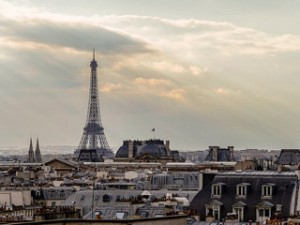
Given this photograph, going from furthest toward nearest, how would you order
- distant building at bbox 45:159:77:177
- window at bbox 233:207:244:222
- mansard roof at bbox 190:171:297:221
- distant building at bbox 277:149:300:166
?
1. distant building at bbox 277:149:300:166
2. distant building at bbox 45:159:77:177
3. mansard roof at bbox 190:171:297:221
4. window at bbox 233:207:244:222

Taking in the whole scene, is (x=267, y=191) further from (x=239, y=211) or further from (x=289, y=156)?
(x=289, y=156)

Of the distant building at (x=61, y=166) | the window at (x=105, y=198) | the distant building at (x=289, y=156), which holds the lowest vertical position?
the window at (x=105, y=198)

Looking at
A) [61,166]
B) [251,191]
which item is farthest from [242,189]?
[61,166]

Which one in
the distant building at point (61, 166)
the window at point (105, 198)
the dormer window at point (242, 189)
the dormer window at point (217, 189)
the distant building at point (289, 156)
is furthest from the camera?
the distant building at point (289, 156)

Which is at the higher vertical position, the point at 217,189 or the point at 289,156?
the point at 289,156

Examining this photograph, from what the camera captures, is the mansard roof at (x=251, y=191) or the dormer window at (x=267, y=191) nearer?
the mansard roof at (x=251, y=191)

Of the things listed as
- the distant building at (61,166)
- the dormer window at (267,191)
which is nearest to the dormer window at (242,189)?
the dormer window at (267,191)

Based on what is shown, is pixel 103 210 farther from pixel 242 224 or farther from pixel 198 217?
pixel 242 224

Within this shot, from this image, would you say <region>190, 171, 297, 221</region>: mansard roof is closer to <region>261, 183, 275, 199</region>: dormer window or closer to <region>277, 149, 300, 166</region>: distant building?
<region>261, 183, 275, 199</region>: dormer window

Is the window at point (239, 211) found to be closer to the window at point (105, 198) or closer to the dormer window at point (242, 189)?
the dormer window at point (242, 189)

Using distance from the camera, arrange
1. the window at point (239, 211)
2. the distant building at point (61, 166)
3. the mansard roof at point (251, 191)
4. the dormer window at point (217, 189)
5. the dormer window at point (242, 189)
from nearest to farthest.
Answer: the window at point (239, 211)
the mansard roof at point (251, 191)
the dormer window at point (242, 189)
the dormer window at point (217, 189)
the distant building at point (61, 166)

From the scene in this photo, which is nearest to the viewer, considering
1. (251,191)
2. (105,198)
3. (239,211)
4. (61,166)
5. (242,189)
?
(239,211)

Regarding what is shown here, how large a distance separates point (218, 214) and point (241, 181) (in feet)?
6.63

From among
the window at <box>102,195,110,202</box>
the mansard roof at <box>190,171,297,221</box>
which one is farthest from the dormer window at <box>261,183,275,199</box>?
the window at <box>102,195,110,202</box>
